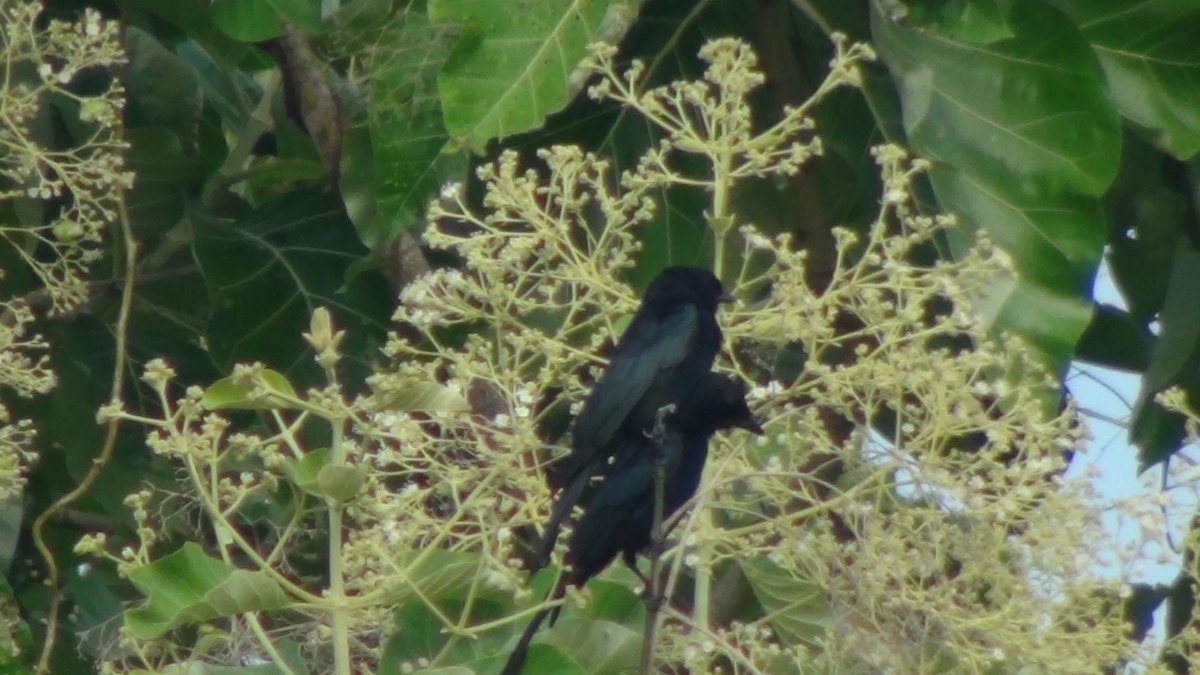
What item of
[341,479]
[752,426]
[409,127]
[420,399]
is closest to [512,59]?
[409,127]

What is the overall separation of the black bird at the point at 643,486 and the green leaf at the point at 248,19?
106 cm

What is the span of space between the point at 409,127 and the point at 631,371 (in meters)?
0.94

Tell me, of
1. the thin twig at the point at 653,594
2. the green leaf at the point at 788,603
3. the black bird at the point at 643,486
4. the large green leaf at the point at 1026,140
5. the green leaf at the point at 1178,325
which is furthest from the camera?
the green leaf at the point at 1178,325

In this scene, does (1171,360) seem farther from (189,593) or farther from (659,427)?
(189,593)

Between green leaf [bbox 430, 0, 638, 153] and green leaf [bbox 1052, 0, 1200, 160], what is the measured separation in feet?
2.35

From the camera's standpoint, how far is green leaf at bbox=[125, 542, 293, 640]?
6.62 ft

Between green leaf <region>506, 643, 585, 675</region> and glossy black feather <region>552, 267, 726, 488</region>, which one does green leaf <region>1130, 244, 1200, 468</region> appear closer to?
glossy black feather <region>552, 267, 726, 488</region>

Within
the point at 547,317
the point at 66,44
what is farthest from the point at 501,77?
the point at 66,44

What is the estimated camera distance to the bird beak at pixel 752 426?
7.29ft

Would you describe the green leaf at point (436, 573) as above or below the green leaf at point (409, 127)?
above

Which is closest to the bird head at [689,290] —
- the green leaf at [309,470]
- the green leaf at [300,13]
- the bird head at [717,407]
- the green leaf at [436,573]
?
the bird head at [717,407]

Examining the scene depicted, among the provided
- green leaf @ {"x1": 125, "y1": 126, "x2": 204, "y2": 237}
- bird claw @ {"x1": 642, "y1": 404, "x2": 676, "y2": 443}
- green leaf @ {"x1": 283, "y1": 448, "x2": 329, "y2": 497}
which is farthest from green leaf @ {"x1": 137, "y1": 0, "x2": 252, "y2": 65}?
green leaf @ {"x1": 283, "y1": 448, "x2": 329, "y2": 497}

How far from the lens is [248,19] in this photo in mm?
3221

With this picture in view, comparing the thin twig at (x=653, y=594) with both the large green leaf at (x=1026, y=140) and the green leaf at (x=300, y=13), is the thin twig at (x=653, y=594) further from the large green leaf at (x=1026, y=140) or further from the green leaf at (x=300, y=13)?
the green leaf at (x=300, y=13)
